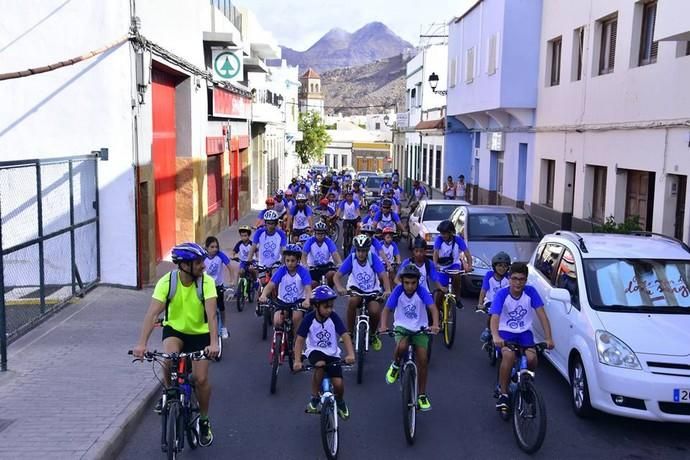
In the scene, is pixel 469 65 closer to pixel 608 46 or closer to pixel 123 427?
pixel 608 46

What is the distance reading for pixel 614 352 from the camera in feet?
22.7

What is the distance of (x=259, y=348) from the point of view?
10.5 m

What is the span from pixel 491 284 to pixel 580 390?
2.21 m

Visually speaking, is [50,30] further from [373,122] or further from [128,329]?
[373,122]

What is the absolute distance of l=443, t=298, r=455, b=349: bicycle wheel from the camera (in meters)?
10.5

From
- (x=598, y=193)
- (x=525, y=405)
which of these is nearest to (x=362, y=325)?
(x=525, y=405)

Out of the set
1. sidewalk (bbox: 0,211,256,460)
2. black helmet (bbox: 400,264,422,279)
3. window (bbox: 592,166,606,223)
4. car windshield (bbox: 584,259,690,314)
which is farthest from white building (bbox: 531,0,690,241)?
sidewalk (bbox: 0,211,256,460)

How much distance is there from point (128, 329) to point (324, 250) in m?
3.01

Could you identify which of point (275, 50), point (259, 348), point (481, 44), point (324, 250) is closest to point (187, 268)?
point (259, 348)

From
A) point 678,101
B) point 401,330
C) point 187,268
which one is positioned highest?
point 678,101

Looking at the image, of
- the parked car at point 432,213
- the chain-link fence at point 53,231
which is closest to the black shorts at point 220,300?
the chain-link fence at point 53,231

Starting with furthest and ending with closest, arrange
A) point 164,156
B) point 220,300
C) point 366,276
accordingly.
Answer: point 164,156 → point 220,300 → point 366,276

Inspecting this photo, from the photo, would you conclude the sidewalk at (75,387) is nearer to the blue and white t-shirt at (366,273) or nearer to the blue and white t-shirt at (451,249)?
the blue and white t-shirt at (366,273)

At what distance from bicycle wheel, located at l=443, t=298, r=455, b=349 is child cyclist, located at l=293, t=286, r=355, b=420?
3784 millimetres
